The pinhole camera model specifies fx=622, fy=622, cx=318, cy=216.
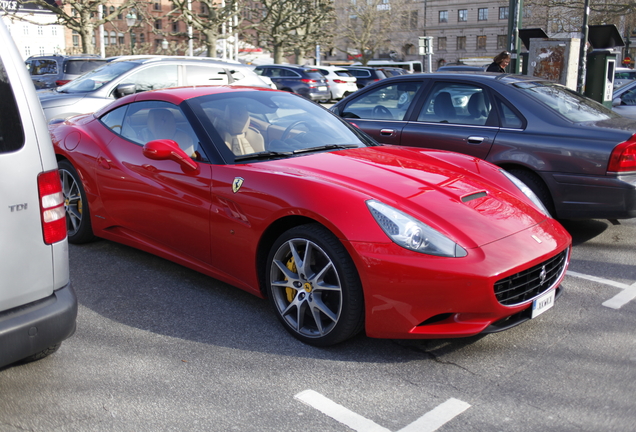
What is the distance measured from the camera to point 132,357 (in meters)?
3.36

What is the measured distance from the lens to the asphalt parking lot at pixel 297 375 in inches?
109

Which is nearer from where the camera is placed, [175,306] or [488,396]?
[488,396]

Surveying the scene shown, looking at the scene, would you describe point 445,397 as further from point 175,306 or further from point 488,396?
point 175,306

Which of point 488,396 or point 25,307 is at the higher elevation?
point 25,307

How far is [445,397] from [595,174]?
3.11 metres

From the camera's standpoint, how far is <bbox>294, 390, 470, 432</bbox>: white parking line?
8.89 ft

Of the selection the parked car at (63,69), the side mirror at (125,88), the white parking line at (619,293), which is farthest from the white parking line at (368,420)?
the parked car at (63,69)

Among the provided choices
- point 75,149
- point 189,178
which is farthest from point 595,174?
point 75,149

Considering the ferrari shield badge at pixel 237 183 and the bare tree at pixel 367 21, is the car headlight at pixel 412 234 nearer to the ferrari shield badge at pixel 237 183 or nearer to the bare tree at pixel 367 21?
the ferrari shield badge at pixel 237 183

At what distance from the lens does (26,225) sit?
2600mm

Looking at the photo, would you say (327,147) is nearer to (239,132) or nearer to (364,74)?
(239,132)

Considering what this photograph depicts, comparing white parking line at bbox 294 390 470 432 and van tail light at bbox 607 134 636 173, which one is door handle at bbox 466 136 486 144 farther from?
white parking line at bbox 294 390 470 432

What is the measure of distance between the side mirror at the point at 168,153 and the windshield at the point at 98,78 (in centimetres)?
680

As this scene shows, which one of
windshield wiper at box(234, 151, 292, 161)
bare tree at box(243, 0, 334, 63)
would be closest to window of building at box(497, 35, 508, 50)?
bare tree at box(243, 0, 334, 63)
